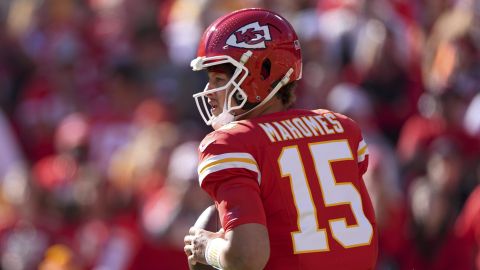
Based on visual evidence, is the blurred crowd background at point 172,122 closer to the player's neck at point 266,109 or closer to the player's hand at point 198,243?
the player's neck at point 266,109

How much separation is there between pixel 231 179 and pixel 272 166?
17cm

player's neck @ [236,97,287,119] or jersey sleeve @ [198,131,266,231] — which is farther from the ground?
player's neck @ [236,97,287,119]

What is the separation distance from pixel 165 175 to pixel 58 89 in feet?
7.85

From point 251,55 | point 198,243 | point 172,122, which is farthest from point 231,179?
point 172,122

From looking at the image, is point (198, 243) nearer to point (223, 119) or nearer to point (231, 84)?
point (223, 119)

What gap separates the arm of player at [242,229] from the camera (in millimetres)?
3996

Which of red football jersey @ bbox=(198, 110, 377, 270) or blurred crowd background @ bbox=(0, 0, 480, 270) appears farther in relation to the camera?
blurred crowd background @ bbox=(0, 0, 480, 270)

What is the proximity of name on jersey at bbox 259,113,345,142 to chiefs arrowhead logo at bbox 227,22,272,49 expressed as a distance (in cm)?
31

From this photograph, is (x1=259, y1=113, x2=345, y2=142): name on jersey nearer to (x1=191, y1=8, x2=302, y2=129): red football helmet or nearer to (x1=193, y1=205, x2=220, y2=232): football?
(x1=191, y1=8, x2=302, y2=129): red football helmet

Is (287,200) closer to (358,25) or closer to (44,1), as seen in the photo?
(358,25)

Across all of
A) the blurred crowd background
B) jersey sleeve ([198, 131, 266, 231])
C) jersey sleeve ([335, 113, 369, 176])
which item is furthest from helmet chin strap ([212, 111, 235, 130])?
the blurred crowd background

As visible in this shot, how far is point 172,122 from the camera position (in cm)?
940

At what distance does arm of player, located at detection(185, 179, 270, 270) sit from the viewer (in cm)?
400

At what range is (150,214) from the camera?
8477mm
